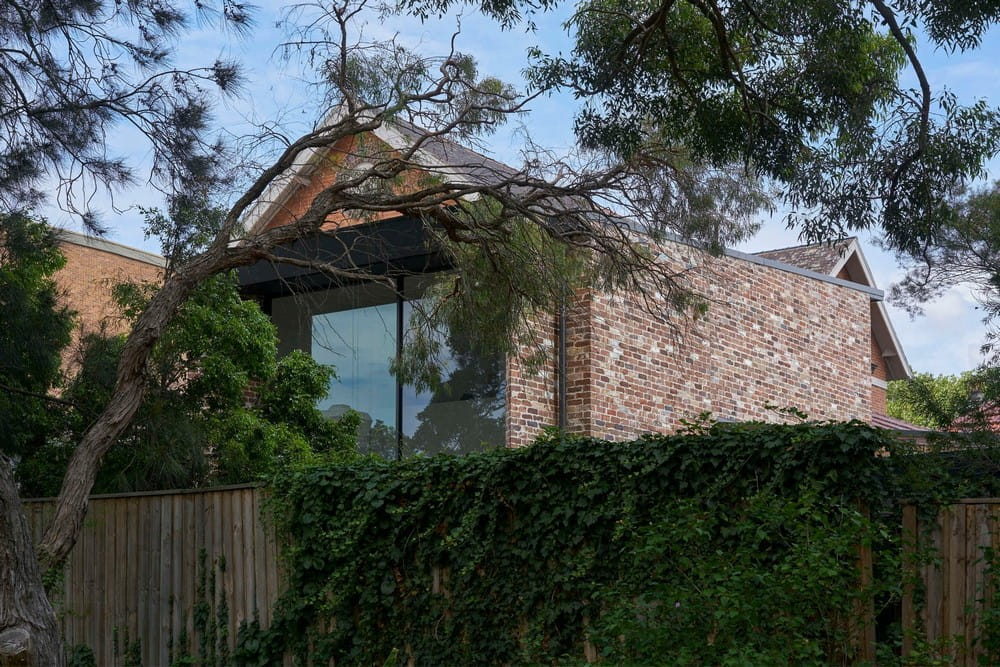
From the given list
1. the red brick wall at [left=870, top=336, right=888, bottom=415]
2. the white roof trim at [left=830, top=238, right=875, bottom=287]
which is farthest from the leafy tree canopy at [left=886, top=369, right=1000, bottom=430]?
the red brick wall at [left=870, top=336, right=888, bottom=415]

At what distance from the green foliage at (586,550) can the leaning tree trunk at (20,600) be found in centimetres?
196

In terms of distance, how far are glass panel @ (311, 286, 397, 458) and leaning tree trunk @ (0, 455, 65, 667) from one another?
6.72m

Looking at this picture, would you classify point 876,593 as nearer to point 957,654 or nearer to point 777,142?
point 957,654

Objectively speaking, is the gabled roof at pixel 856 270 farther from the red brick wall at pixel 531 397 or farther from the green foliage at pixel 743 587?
the green foliage at pixel 743 587

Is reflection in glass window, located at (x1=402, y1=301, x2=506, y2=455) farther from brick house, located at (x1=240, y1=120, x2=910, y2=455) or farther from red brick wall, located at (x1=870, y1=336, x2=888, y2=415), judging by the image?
red brick wall, located at (x1=870, y1=336, x2=888, y2=415)

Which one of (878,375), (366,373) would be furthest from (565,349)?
(878,375)

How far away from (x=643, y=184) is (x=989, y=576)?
4.70 m

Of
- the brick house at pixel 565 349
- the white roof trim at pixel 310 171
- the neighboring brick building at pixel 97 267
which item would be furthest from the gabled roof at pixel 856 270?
the neighboring brick building at pixel 97 267

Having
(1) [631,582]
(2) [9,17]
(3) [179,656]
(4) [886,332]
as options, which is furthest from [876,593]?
(4) [886,332]

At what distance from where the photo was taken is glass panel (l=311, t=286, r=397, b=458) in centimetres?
1452

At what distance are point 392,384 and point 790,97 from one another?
22.5ft

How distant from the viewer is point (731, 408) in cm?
1555

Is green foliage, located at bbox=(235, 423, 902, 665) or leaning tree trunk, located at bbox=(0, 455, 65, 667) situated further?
leaning tree trunk, located at bbox=(0, 455, 65, 667)

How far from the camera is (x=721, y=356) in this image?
50.6 ft
